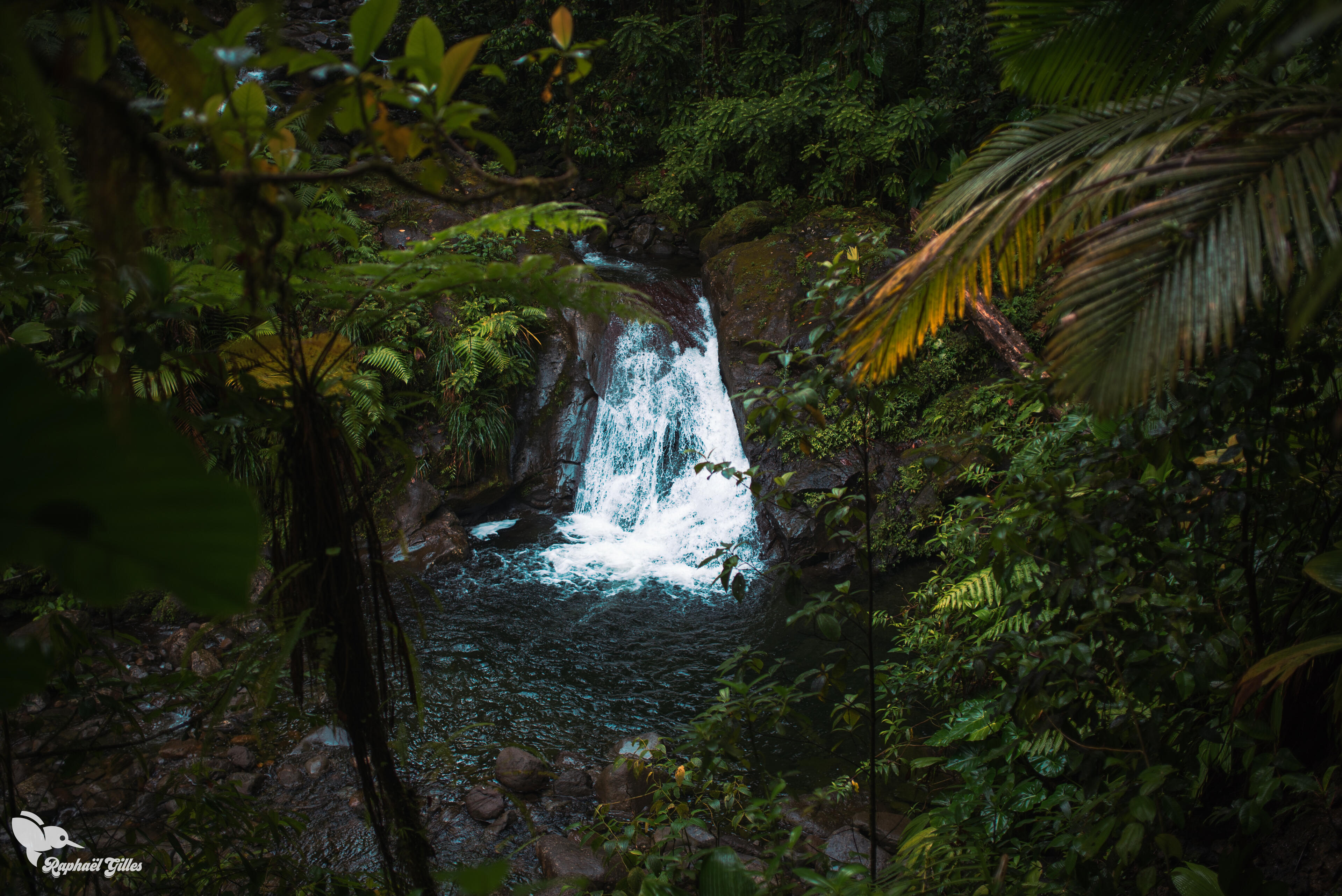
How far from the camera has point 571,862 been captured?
3.40 meters

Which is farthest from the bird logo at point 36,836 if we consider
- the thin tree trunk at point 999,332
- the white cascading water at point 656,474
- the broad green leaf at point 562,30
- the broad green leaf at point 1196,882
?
the thin tree trunk at point 999,332

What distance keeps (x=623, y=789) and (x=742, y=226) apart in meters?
8.31

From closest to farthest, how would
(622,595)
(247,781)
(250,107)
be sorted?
1. (250,107)
2. (247,781)
3. (622,595)

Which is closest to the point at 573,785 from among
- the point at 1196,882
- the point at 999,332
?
the point at 1196,882

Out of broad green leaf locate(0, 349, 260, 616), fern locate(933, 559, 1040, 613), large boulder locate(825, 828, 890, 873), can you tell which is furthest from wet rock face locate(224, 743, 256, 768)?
broad green leaf locate(0, 349, 260, 616)

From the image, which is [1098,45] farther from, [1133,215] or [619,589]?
[619,589]

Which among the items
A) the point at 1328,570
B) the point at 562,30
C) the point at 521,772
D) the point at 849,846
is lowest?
the point at 521,772

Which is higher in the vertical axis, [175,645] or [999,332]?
[999,332]

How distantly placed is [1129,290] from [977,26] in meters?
8.70

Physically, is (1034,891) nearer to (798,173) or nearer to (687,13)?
(798,173)

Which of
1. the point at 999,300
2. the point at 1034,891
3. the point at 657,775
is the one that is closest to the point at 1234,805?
the point at 1034,891

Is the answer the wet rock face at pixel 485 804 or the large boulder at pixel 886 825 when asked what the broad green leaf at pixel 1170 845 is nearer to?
the large boulder at pixel 886 825

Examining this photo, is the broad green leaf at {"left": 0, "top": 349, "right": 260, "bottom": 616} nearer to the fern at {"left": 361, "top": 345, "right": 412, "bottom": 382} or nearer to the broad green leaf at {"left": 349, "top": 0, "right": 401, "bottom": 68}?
the broad green leaf at {"left": 349, "top": 0, "right": 401, "bottom": 68}

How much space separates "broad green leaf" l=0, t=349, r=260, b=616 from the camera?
0.41m
